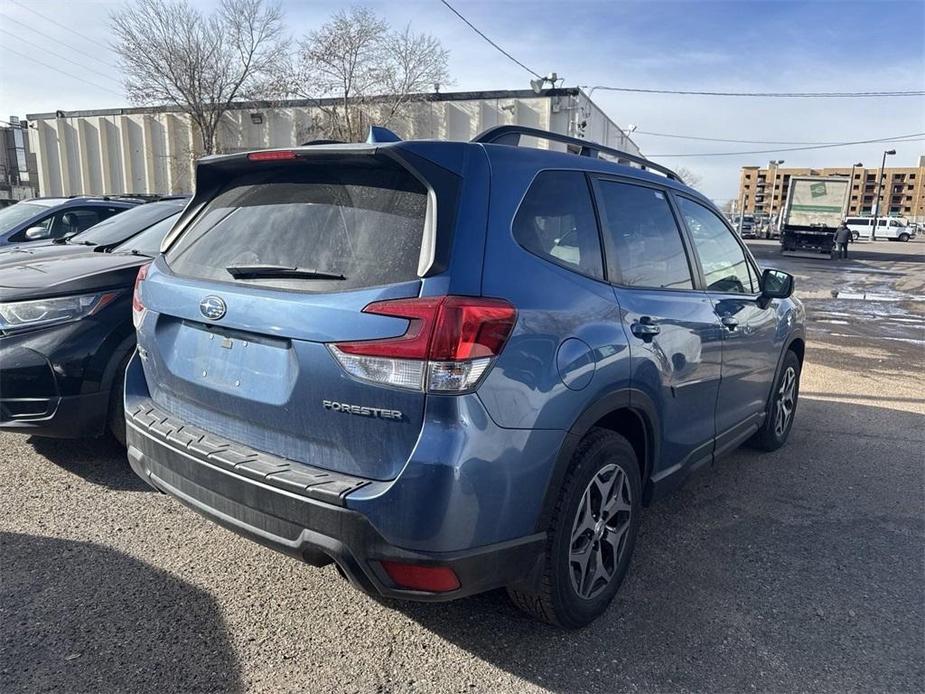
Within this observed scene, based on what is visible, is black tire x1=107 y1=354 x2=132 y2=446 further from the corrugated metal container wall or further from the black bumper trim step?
the corrugated metal container wall

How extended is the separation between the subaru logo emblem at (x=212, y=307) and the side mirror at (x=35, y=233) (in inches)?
241

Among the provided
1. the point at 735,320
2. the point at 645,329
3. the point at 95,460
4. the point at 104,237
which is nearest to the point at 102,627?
the point at 95,460

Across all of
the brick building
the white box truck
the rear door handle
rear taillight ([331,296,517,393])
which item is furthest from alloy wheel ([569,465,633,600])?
the brick building

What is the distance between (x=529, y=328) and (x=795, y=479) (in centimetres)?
318

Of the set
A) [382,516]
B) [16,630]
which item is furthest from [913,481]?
[16,630]

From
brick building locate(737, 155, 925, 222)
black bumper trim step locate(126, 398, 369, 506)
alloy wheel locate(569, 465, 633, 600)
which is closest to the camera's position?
black bumper trim step locate(126, 398, 369, 506)

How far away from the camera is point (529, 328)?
2.22 metres

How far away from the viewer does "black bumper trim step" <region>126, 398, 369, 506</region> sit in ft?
7.03

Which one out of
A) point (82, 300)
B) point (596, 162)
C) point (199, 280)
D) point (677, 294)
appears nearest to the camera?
point (199, 280)

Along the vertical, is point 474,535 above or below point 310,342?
below

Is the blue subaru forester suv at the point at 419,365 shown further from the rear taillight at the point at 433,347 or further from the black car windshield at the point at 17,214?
the black car windshield at the point at 17,214

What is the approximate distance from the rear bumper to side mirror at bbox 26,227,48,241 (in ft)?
20.2

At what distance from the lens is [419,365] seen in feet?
6.69

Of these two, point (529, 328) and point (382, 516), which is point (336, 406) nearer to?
point (382, 516)
